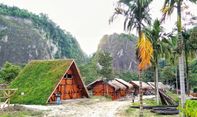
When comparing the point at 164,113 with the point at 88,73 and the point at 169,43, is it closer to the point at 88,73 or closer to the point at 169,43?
the point at 169,43

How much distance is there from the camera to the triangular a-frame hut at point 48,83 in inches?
1316

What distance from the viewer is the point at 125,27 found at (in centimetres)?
2092

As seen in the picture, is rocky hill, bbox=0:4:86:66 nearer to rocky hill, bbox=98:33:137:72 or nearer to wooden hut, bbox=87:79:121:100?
rocky hill, bbox=98:33:137:72

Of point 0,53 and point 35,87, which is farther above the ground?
point 0,53

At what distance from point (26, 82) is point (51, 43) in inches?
4437

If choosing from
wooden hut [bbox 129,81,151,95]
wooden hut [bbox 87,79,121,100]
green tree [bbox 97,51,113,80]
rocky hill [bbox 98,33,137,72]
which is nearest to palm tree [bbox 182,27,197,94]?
wooden hut [bbox 87,79,121,100]

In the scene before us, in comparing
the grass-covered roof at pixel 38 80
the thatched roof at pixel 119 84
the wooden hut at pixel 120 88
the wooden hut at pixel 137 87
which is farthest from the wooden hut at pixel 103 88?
the grass-covered roof at pixel 38 80

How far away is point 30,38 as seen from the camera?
5310 inches

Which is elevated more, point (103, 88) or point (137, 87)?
point (103, 88)

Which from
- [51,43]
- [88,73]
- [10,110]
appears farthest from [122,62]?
[10,110]

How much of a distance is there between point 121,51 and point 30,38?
42986 millimetres

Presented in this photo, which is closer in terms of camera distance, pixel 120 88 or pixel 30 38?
pixel 120 88

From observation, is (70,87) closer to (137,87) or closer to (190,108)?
(190,108)

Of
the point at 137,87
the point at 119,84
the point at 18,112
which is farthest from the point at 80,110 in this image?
the point at 137,87
